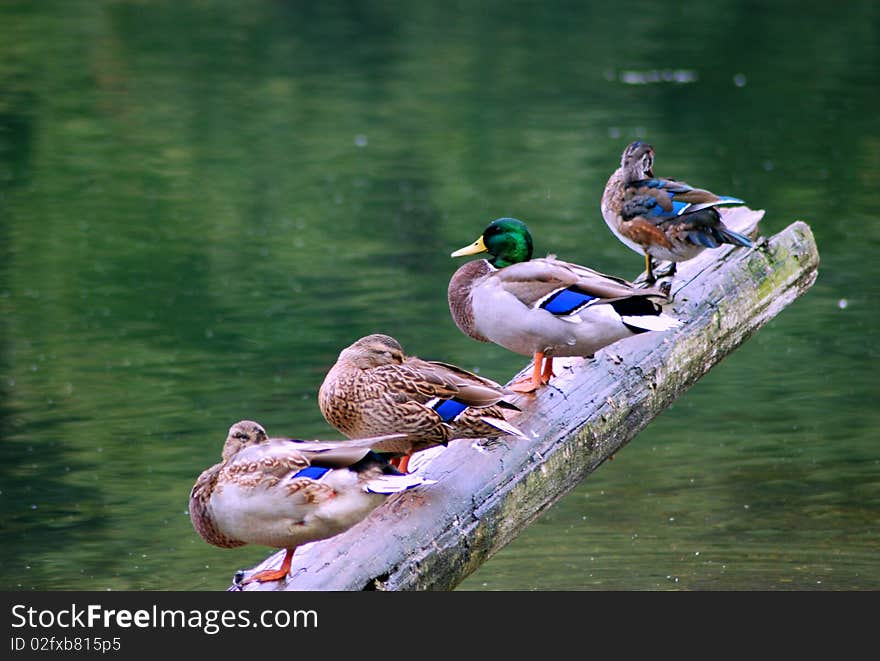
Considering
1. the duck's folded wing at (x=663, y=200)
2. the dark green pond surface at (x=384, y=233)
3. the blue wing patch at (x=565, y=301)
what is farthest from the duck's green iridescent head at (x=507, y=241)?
the dark green pond surface at (x=384, y=233)

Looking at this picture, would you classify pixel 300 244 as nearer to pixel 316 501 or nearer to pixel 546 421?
pixel 546 421

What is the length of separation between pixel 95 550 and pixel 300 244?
496 cm

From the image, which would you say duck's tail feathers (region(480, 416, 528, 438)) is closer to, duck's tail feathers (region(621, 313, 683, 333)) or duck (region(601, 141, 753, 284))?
duck's tail feathers (region(621, 313, 683, 333))

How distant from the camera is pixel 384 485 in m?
3.90

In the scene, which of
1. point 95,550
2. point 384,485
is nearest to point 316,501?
point 384,485

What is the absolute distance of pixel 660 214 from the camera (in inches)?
218

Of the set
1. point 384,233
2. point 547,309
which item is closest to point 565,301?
point 547,309

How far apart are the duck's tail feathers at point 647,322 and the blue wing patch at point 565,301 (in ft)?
0.43

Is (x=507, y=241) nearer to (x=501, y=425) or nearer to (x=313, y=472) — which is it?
(x=501, y=425)

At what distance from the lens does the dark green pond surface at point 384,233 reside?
614 centimetres

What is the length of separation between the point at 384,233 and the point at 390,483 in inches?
276

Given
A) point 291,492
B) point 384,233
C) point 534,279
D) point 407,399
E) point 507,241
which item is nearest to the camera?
point 291,492

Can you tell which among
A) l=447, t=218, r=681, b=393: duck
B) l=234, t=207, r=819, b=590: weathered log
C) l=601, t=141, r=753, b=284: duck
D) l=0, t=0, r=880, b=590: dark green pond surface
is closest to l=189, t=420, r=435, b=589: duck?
l=234, t=207, r=819, b=590: weathered log

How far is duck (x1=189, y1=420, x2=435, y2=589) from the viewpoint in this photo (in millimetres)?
3875
